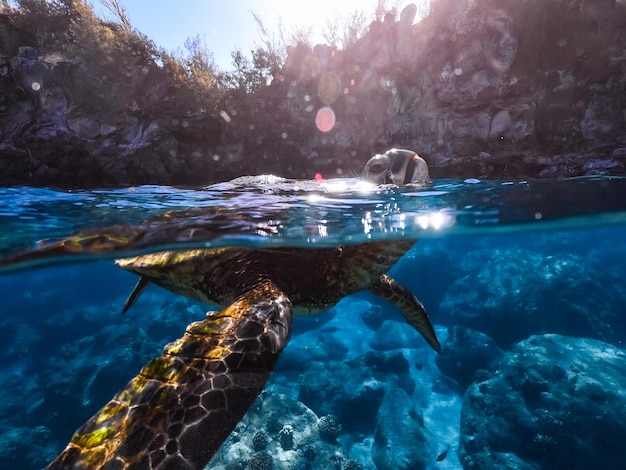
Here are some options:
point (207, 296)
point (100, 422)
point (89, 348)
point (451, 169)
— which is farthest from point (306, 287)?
point (89, 348)

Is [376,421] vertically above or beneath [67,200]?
beneath

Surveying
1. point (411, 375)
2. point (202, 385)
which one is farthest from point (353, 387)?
point (202, 385)

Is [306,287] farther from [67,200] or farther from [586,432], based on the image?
[586,432]

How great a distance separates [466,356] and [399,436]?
4.24 meters

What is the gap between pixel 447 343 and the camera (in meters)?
12.1

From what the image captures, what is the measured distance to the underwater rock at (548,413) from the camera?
7203 mm

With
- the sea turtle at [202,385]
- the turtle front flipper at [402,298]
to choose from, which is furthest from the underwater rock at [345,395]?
the sea turtle at [202,385]

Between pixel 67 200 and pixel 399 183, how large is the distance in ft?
24.8

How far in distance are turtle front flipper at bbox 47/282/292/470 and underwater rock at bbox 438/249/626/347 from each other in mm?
12942

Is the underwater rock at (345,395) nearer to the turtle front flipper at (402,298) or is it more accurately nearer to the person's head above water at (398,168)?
the turtle front flipper at (402,298)

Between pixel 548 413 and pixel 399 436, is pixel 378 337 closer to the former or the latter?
pixel 399 436

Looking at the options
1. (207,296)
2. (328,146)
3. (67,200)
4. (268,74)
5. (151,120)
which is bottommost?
(207,296)

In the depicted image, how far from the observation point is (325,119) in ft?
58.7

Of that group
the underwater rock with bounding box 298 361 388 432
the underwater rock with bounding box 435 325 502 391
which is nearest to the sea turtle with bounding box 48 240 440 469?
the underwater rock with bounding box 298 361 388 432
